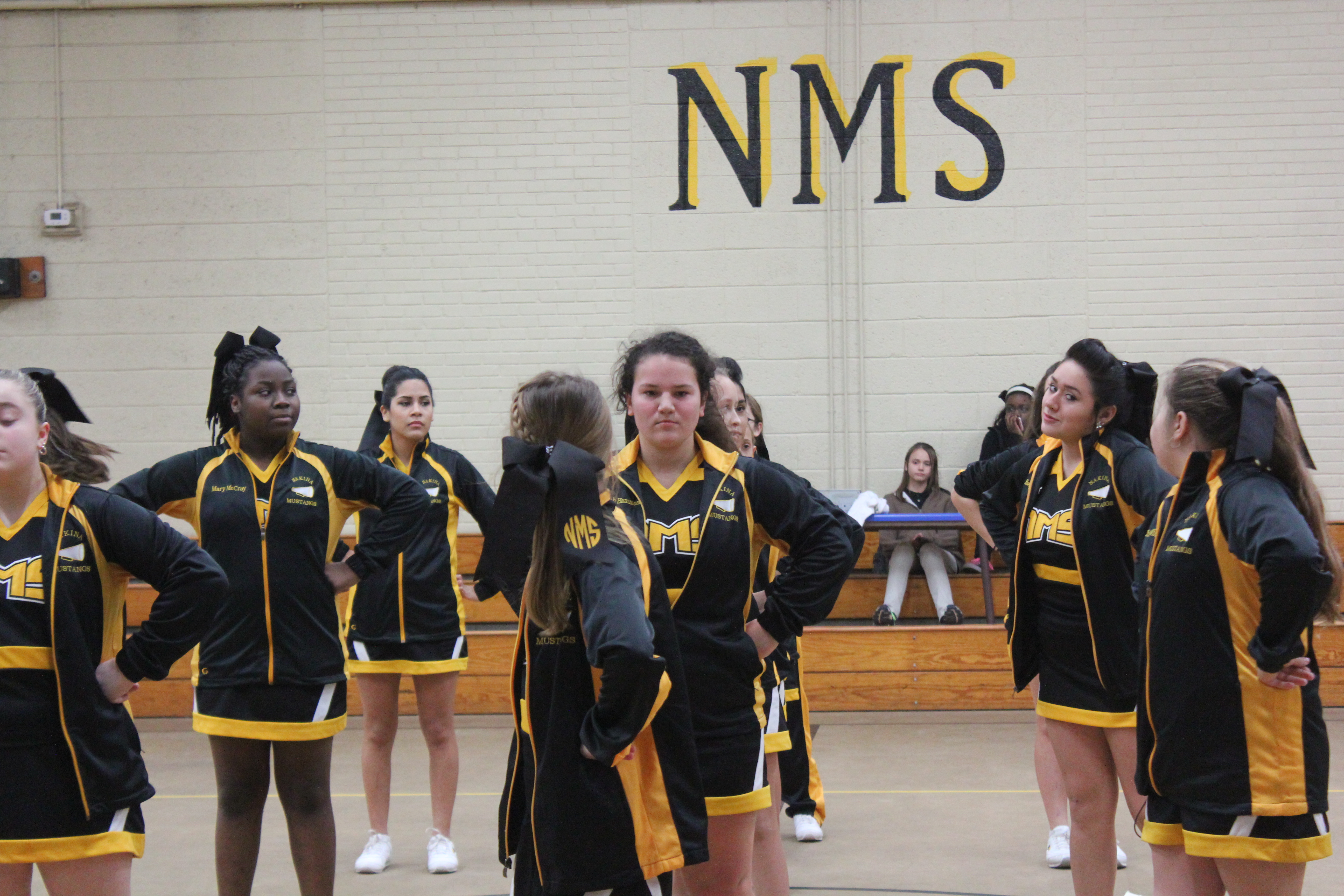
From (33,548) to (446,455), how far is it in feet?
7.70

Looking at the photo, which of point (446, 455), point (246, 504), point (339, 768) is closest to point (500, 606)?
point (339, 768)

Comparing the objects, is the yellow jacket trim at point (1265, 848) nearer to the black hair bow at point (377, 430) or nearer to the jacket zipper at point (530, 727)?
the jacket zipper at point (530, 727)

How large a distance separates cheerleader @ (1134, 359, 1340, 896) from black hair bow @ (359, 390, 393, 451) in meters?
3.00

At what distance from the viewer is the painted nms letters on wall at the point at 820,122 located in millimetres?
7637

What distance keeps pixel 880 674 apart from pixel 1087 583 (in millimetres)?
3577

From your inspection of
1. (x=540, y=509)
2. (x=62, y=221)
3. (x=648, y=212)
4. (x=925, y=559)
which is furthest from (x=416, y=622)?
(x=62, y=221)

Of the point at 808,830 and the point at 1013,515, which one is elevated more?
the point at 1013,515

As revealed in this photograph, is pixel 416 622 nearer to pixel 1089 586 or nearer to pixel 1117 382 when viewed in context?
pixel 1089 586

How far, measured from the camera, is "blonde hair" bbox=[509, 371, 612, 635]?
197 centimetres

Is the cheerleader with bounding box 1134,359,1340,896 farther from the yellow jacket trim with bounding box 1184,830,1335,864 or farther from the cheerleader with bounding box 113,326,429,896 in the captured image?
the cheerleader with bounding box 113,326,429,896

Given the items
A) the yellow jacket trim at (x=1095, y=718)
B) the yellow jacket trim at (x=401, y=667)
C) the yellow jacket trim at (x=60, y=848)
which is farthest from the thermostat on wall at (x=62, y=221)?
the yellow jacket trim at (x=1095, y=718)

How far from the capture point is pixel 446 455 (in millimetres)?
4629

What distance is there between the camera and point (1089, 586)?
3.06 meters

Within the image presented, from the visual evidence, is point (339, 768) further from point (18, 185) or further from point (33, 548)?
point (18, 185)
